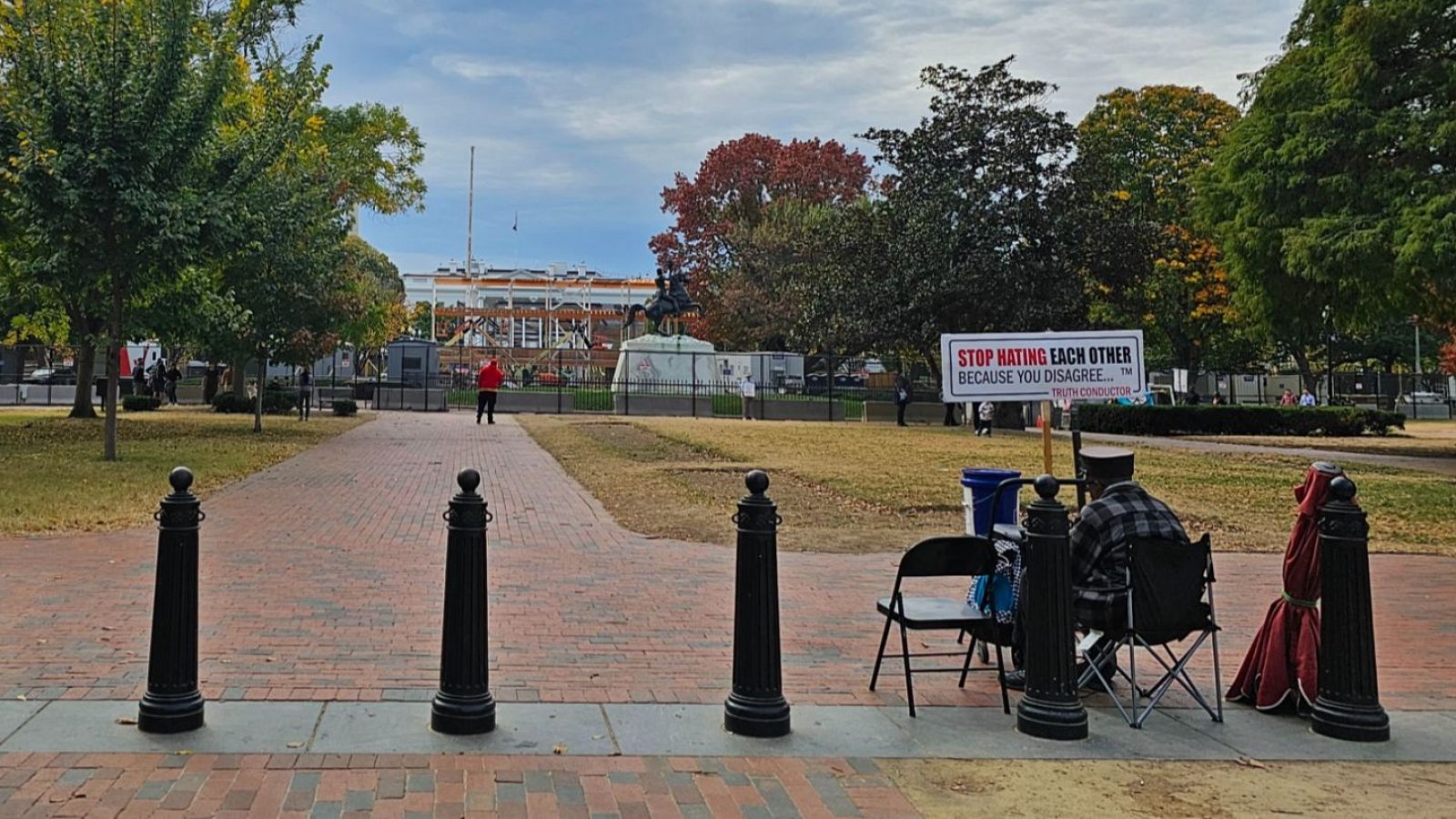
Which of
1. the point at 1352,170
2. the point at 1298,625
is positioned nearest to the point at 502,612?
the point at 1298,625

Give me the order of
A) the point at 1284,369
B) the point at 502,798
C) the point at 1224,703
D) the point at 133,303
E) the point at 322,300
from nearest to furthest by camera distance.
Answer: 1. the point at 502,798
2. the point at 1224,703
3. the point at 133,303
4. the point at 322,300
5. the point at 1284,369

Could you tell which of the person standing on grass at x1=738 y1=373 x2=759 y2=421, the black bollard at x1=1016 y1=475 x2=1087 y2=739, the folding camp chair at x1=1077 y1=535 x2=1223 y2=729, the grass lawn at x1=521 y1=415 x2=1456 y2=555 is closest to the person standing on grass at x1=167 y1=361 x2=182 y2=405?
the person standing on grass at x1=738 y1=373 x2=759 y2=421

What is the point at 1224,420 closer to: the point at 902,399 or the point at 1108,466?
the point at 902,399

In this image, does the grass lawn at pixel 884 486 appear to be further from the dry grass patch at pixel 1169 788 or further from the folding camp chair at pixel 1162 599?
the dry grass patch at pixel 1169 788

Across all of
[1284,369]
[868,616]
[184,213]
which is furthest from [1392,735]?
[1284,369]

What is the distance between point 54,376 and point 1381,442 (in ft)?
180

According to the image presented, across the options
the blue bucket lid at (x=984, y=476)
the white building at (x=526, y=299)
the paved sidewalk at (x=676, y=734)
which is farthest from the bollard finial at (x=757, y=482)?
the white building at (x=526, y=299)

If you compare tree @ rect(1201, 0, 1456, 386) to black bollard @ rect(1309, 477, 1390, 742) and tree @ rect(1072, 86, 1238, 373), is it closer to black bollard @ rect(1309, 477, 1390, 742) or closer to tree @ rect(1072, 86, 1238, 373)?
tree @ rect(1072, 86, 1238, 373)

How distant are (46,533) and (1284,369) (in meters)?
75.2

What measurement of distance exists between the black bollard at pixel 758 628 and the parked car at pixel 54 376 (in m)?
52.2

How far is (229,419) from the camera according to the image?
3158cm

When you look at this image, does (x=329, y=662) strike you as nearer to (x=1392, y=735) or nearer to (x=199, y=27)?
(x=1392, y=735)

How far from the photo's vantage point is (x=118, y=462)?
1683cm

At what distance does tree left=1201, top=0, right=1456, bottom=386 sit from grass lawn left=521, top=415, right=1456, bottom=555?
3.91 meters
